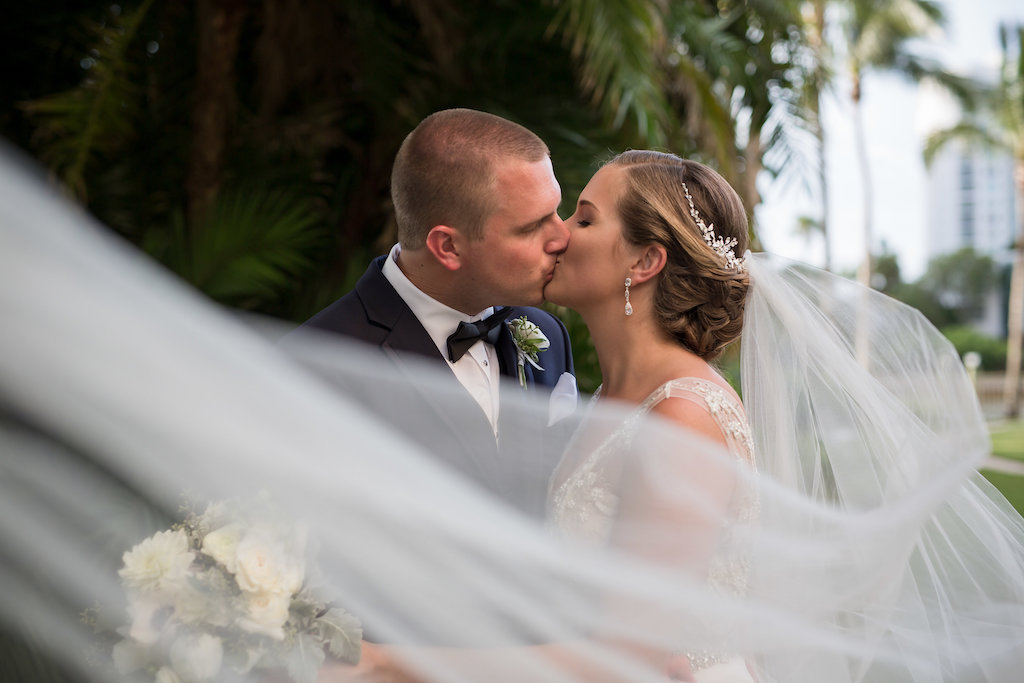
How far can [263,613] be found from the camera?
1555 mm

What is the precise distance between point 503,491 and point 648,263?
0.70 m

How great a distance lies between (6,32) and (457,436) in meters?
6.46

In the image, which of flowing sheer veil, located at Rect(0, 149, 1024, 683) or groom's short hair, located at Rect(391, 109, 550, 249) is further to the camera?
groom's short hair, located at Rect(391, 109, 550, 249)

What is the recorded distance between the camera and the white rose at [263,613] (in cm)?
156

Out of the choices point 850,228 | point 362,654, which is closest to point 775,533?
point 362,654

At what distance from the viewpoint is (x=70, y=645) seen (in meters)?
1.60

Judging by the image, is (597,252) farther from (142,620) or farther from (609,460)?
(142,620)

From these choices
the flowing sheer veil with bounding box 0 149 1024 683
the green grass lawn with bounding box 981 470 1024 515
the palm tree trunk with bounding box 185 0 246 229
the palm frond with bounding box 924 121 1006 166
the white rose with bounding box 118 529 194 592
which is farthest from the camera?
the palm frond with bounding box 924 121 1006 166

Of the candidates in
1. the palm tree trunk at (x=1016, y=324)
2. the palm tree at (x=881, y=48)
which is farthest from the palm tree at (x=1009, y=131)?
the palm tree at (x=881, y=48)

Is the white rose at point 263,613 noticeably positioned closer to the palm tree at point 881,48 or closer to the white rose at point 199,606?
the white rose at point 199,606

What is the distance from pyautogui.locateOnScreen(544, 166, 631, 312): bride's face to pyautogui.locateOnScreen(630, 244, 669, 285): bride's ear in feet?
0.09

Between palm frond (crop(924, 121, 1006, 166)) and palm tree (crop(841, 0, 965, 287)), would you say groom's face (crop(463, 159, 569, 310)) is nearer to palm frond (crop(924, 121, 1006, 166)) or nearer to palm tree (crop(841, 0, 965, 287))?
palm tree (crop(841, 0, 965, 287))

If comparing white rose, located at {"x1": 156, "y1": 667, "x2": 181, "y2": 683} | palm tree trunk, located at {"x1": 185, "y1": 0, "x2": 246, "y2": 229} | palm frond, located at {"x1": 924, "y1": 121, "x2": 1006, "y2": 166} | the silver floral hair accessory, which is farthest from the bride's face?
palm frond, located at {"x1": 924, "y1": 121, "x2": 1006, "y2": 166}

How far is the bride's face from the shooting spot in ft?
7.82
